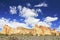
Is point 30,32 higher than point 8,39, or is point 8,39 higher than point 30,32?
point 30,32

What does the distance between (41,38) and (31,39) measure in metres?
1.29

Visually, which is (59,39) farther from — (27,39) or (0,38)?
(0,38)

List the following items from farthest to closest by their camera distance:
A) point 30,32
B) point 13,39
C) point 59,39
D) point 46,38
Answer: point 30,32, point 46,38, point 59,39, point 13,39

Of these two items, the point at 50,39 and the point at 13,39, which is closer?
the point at 13,39

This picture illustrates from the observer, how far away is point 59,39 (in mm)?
21078

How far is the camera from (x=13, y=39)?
59.8 ft

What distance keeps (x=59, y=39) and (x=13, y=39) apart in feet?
19.8

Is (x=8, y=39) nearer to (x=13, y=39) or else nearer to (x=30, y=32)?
(x=13, y=39)

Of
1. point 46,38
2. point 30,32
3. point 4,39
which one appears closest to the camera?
point 4,39

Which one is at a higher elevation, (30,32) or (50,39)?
(30,32)

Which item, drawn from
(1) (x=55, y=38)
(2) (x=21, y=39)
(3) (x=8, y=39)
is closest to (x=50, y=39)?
(1) (x=55, y=38)

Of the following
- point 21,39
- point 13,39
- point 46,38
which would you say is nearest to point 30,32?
point 46,38

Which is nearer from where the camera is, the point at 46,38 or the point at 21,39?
the point at 21,39

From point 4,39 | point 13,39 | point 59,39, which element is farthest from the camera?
point 59,39
